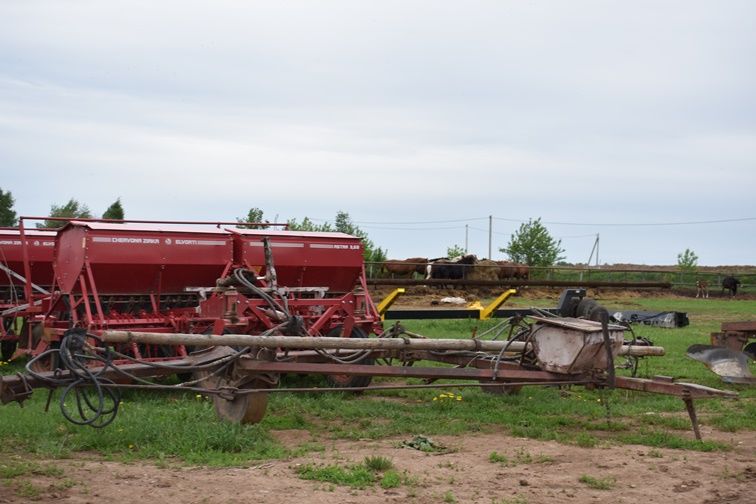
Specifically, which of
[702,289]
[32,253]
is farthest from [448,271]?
[32,253]

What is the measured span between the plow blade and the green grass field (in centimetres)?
23

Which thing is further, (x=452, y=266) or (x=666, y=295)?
(x=666, y=295)

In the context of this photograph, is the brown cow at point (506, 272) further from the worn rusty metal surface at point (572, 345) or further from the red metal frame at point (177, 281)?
the worn rusty metal surface at point (572, 345)

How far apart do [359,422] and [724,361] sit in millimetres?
5783

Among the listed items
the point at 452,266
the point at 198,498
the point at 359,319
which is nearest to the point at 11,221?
the point at 452,266

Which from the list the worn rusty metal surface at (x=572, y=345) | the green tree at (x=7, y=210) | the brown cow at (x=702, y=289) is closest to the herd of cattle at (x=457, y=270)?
the brown cow at (x=702, y=289)

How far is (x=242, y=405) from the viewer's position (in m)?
8.66

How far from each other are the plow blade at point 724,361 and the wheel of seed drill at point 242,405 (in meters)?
6.61

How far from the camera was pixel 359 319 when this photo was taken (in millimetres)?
12922

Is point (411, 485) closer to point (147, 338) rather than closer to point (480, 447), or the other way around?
point (480, 447)

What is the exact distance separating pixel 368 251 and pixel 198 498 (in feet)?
116

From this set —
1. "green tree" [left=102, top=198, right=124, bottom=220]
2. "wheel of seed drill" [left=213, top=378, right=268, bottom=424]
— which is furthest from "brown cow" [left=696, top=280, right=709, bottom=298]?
"wheel of seed drill" [left=213, top=378, right=268, bottom=424]

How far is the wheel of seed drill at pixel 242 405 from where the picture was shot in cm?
861

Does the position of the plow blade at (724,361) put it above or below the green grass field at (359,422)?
above
